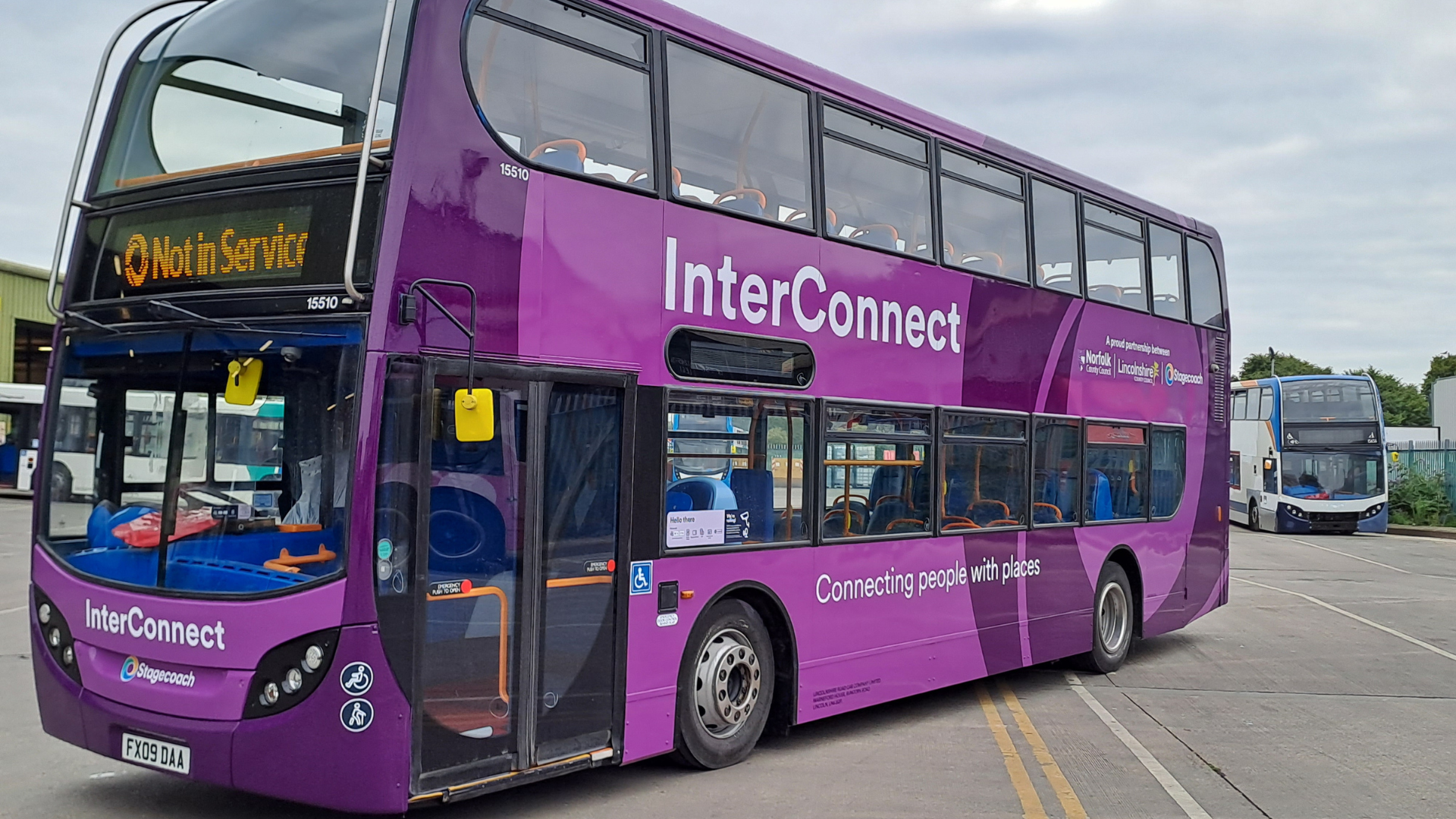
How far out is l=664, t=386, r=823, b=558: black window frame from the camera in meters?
7.02

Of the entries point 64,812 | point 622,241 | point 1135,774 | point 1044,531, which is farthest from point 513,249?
point 1044,531

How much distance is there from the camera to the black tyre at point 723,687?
23.8 feet

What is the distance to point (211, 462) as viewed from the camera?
5.78 m

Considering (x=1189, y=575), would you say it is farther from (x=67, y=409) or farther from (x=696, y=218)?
(x=67, y=409)

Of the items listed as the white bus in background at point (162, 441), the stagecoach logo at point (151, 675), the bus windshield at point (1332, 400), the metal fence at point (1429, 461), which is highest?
the bus windshield at point (1332, 400)

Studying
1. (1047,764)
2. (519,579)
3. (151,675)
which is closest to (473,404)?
(519,579)

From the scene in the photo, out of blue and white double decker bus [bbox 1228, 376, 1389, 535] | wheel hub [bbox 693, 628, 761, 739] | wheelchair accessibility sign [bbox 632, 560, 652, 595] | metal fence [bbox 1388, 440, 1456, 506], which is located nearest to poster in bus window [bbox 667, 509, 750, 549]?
wheelchair accessibility sign [bbox 632, 560, 652, 595]

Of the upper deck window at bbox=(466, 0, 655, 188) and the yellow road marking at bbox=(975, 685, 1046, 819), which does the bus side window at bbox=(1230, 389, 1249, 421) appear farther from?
the upper deck window at bbox=(466, 0, 655, 188)

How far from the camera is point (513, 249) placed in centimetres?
618

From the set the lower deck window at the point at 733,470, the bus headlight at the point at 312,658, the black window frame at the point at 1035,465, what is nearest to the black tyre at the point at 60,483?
the bus headlight at the point at 312,658

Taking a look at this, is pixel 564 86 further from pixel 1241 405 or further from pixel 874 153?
pixel 1241 405

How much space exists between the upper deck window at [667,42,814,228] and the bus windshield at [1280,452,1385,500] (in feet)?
102

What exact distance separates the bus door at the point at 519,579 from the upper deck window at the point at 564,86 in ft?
3.91

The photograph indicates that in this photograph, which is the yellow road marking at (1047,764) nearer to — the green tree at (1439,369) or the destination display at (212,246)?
the destination display at (212,246)
